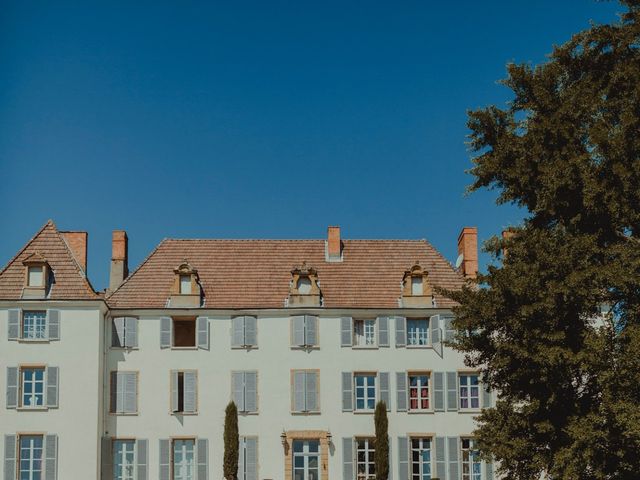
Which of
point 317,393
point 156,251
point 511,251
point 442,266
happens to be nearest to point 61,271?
point 156,251

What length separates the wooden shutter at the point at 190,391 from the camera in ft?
148

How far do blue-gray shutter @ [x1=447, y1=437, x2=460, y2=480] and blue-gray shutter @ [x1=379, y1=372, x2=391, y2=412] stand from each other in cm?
296

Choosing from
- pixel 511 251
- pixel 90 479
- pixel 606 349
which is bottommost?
pixel 90 479

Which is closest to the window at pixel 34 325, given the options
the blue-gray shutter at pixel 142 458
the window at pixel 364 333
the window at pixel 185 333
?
the window at pixel 185 333

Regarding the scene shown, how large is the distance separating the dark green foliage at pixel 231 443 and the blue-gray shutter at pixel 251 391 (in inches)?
32.6

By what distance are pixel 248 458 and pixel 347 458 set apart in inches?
165

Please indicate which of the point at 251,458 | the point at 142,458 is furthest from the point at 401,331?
the point at 142,458

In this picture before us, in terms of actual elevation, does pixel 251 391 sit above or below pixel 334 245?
below

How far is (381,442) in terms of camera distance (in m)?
44.4

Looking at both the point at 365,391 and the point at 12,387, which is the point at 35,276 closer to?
the point at 12,387

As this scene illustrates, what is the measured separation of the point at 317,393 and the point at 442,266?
8511 millimetres

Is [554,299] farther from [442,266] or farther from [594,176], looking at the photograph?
[442,266]

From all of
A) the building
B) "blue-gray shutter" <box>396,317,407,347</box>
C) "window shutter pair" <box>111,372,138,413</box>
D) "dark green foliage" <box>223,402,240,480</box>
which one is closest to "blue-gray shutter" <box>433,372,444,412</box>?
the building

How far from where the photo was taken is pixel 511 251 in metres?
30.1
